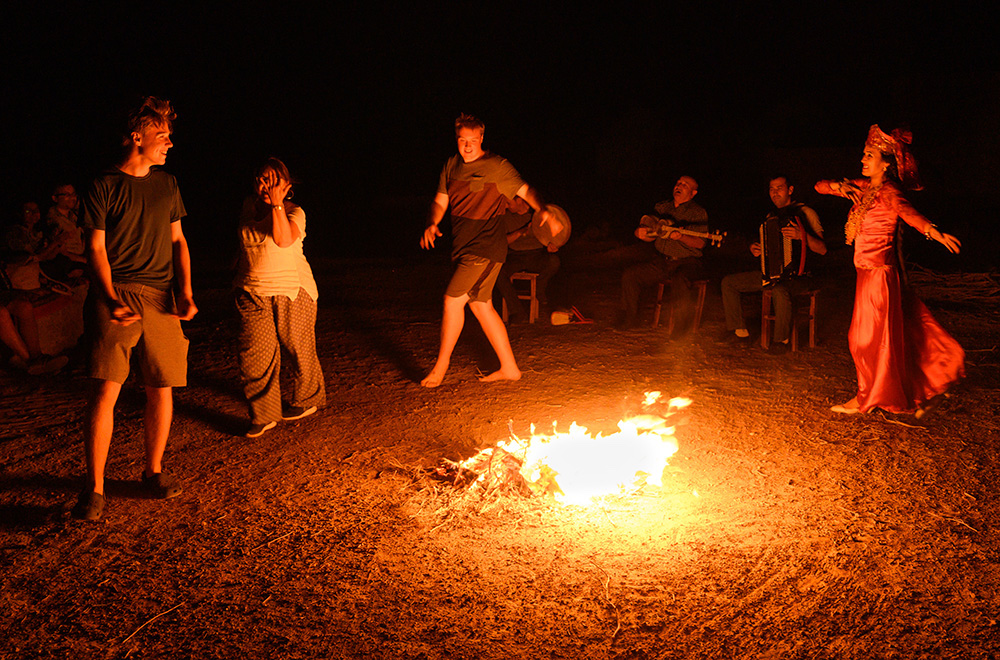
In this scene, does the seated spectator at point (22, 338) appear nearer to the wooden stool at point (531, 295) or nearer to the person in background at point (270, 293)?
the person in background at point (270, 293)

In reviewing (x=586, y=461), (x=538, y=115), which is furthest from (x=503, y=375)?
(x=538, y=115)

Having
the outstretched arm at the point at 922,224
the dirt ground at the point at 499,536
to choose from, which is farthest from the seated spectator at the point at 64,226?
the outstretched arm at the point at 922,224

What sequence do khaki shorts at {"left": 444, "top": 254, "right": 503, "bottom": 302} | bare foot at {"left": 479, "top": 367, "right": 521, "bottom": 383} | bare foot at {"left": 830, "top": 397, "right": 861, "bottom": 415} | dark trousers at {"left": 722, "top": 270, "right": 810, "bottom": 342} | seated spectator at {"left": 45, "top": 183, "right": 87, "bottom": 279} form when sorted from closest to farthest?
bare foot at {"left": 830, "top": 397, "right": 861, "bottom": 415} → khaki shorts at {"left": 444, "top": 254, "right": 503, "bottom": 302} → bare foot at {"left": 479, "top": 367, "right": 521, "bottom": 383} → dark trousers at {"left": 722, "top": 270, "right": 810, "bottom": 342} → seated spectator at {"left": 45, "top": 183, "right": 87, "bottom": 279}

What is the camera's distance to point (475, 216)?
5.91m

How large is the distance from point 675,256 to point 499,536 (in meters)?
5.18

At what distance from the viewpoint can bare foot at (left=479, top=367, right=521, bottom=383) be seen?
21.4 ft

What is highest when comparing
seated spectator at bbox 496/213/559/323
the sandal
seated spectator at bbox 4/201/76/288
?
seated spectator at bbox 4/201/76/288

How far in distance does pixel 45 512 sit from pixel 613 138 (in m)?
25.9

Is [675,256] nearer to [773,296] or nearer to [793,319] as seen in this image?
[773,296]

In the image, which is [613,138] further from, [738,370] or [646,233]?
[738,370]

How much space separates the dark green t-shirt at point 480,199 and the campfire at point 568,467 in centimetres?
186

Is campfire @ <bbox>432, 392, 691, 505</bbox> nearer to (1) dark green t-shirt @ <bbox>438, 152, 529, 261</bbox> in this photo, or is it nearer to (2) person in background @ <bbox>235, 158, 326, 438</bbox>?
(2) person in background @ <bbox>235, 158, 326, 438</bbox>

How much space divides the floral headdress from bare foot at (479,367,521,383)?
10.6 feet

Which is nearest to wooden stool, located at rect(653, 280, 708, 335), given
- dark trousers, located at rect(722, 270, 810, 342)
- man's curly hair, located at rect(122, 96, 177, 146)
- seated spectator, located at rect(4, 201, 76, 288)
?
dark trousers, located at rect(722, 270, 810, 342)
